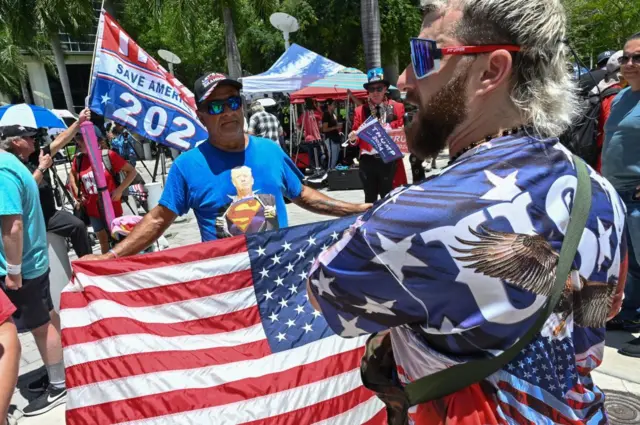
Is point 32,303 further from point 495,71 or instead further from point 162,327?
point 495,71

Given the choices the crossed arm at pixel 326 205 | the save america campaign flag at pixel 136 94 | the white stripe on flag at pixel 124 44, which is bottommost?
the crossed arm at pixel 326 205

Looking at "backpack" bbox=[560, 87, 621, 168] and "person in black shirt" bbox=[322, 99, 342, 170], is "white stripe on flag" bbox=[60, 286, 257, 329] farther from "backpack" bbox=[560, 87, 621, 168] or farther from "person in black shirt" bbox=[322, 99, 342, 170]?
"person in black shirt" bbox=[322, 99, 342, 170]

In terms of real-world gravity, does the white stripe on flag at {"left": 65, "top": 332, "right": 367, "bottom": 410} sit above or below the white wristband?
below

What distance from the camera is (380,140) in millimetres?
5477

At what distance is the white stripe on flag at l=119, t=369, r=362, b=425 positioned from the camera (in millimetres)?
2273

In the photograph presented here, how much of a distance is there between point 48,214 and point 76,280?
2.55 m

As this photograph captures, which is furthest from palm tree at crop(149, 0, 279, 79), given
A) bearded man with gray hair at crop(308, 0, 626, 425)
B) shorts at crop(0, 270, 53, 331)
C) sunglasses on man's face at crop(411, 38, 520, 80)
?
bearded man with gray hair at crop(308, 0, 626, 425)

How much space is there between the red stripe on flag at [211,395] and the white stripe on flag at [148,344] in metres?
0.10

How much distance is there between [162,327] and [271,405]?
28.8 inches

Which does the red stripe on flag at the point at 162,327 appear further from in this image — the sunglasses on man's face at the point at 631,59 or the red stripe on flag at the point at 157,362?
the sunglasses on man's face at the point at 631,59

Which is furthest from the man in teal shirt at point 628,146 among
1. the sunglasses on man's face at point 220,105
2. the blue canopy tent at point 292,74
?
the blue canopy tent at point 292,74

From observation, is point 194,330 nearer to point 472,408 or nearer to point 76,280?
point 76,280

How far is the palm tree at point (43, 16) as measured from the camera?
22.0 meters

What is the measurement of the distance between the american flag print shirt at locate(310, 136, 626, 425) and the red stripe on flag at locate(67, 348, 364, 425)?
1.43 metres
